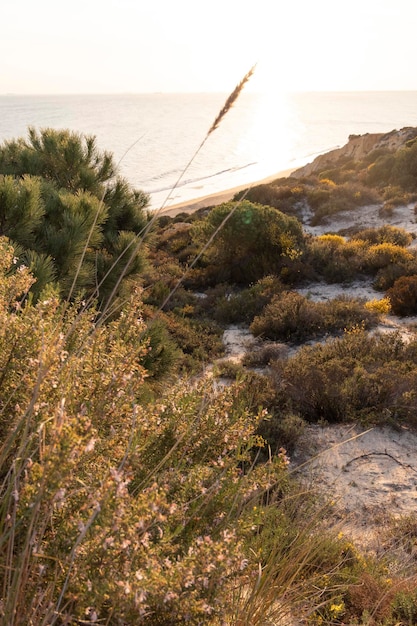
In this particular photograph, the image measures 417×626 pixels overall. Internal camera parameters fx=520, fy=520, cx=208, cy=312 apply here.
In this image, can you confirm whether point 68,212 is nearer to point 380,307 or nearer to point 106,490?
point 106,490

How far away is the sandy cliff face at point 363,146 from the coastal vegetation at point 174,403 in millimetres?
14407

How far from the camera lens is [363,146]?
34.9m

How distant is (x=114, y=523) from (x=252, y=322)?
32.2 feet

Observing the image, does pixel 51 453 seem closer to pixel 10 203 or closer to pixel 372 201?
pixel 10 203

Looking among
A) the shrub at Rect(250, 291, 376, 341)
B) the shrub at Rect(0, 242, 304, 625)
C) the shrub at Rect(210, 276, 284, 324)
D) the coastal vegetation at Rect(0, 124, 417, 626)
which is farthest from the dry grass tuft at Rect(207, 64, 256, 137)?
the shrub at Rect(210, 276, 284, 324)

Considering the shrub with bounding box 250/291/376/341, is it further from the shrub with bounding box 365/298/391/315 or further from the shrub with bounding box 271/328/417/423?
the shrub with bounding box 271/328/417/423

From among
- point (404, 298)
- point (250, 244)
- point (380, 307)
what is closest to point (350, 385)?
point (380, 307)

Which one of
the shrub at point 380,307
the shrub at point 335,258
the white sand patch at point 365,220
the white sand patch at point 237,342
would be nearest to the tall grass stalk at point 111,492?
the white sand patch at point 237,342

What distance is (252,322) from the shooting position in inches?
436

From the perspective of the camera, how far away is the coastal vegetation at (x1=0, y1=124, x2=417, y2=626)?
1.44 metres

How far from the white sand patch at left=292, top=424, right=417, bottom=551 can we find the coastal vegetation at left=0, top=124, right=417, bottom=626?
8.4 inches

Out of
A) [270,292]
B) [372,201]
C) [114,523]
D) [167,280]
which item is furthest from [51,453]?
[372,201]

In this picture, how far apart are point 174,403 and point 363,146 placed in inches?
1420

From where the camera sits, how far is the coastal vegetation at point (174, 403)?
4.73 ft
